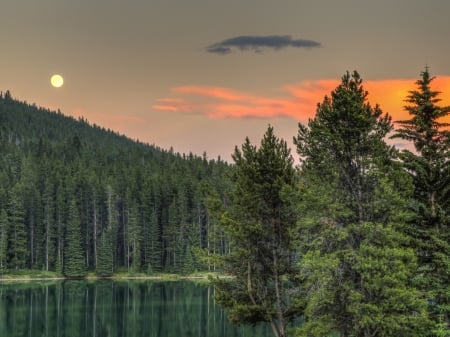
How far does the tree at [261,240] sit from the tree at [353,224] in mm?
3222

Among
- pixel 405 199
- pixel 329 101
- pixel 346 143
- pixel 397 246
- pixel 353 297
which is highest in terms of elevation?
pixel 329 101

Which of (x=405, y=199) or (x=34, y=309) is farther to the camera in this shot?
(x=34, y=309)

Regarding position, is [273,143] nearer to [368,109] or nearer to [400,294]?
[368,109]

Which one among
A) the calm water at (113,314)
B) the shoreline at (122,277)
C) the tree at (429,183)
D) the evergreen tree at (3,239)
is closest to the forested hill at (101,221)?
the evergreen tree at (3,239)

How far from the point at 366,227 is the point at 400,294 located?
10.4 ft

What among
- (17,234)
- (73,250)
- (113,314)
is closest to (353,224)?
(113,314)

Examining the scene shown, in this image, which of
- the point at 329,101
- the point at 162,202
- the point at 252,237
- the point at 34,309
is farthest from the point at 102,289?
the point at 329,101

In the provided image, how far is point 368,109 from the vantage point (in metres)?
28.3

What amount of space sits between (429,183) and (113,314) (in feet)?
150

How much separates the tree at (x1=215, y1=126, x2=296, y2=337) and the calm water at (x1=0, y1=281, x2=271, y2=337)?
18921 mm

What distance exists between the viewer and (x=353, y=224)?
27.2m

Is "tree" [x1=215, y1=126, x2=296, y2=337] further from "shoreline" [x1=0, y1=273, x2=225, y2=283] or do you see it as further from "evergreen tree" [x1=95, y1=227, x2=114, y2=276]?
"evergreen tree" [x1=95, y1=227, x2=114, y2=276]

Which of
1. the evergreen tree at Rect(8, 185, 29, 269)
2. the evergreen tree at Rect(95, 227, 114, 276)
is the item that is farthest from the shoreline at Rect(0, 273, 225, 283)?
the evergreen tree at Rect(8, 185, 29, 269)

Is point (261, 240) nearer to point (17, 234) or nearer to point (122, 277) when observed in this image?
point (122, 277)
